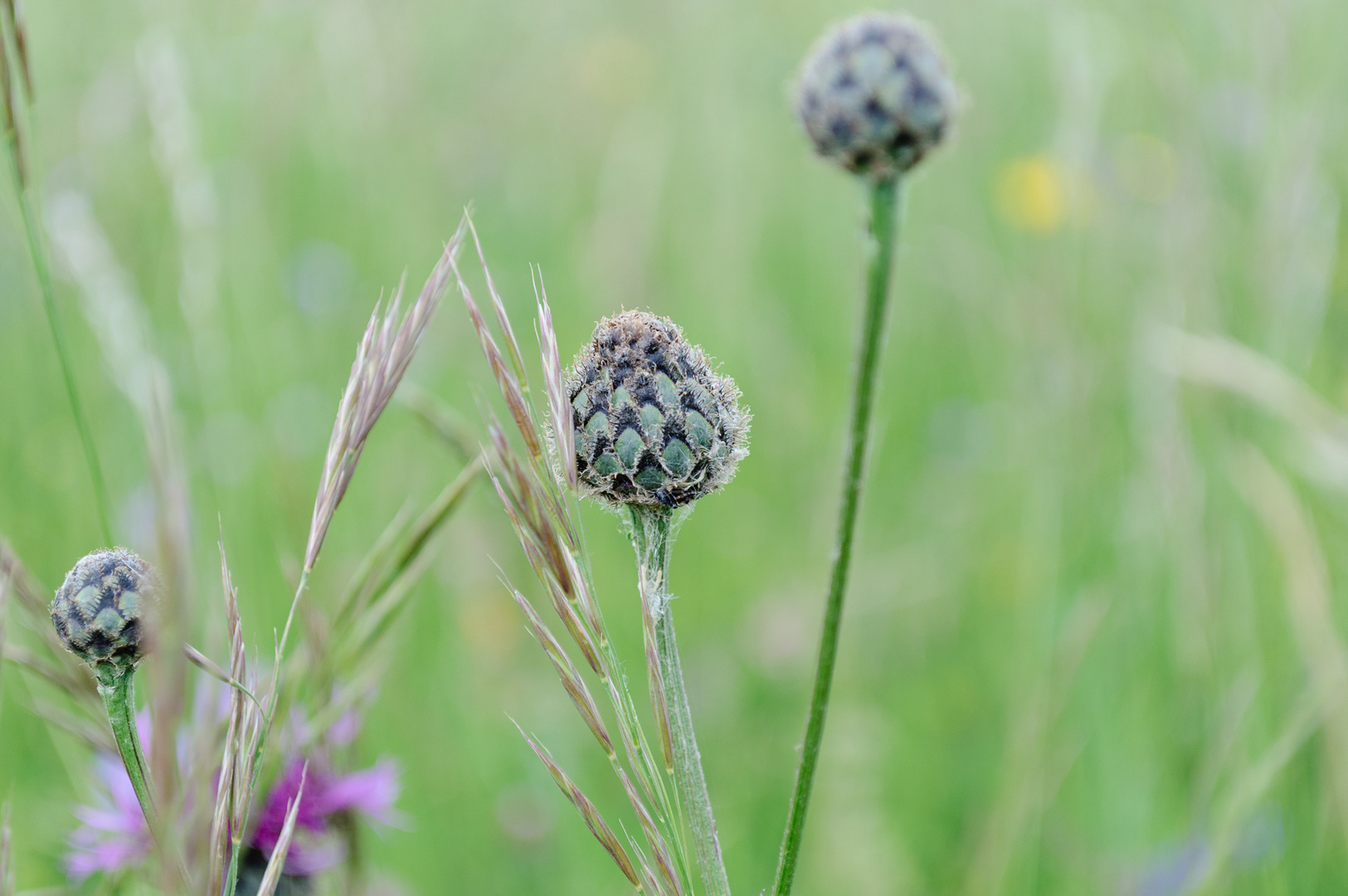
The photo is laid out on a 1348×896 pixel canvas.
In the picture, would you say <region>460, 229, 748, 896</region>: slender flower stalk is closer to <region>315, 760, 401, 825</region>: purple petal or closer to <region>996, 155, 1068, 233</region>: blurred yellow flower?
<region>315, 760, 401, 825</region>: purple petal

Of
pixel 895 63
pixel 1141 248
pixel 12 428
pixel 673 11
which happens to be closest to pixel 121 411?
pixel 12 428

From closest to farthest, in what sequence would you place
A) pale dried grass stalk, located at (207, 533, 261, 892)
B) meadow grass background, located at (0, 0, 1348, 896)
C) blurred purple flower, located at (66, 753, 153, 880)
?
pale dried grass stalk, located at (207, 533, 261, 892), blurred purple flower, located at (66, 753, 153, 880), meadow grass background, located at (0, 0, 1348, 896)

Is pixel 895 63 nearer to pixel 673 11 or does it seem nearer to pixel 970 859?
pixel 970 859

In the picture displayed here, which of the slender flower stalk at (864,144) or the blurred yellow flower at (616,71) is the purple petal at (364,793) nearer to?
the slender flower stalk at (864,144)

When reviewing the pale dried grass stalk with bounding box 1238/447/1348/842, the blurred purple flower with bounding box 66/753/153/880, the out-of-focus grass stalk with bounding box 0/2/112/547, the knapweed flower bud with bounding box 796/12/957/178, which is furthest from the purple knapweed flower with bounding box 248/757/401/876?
the pale dried grass stalk with bounding box 1238/447/1348/842

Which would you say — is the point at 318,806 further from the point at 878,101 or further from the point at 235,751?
the point at 878,101

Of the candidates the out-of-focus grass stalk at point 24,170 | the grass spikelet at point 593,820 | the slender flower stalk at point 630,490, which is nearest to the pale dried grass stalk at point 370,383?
the slender flower stalk at point 630,490

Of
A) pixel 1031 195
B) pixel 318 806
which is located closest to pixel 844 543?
pixel 318 806
